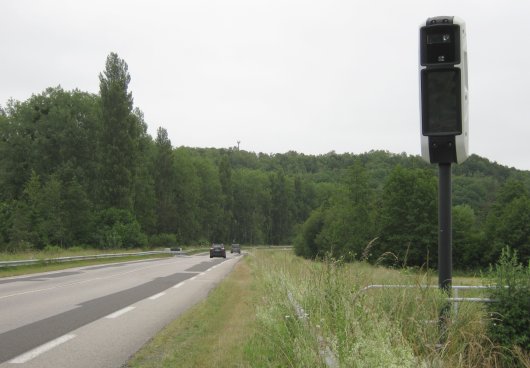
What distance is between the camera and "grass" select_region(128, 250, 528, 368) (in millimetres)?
4668

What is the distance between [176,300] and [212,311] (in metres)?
3.49

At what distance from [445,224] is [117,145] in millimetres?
67160

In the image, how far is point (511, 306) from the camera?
26.6 feet

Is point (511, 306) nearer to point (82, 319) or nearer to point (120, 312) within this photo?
point (82, 319)

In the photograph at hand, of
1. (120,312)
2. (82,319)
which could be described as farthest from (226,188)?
(82,319)

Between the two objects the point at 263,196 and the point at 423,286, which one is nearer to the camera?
the point at 423,286

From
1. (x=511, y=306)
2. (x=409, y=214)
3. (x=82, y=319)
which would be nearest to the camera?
(x=511, y=306)

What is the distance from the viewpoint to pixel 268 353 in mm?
7242

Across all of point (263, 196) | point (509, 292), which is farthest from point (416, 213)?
point (263, 196)

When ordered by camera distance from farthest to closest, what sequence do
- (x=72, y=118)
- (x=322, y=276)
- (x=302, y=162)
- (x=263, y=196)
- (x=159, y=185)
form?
(x=302, y=162) < (x=263, y=196) < (x=159, y=185) < (x=72, y=118) < (x=322, y=276)

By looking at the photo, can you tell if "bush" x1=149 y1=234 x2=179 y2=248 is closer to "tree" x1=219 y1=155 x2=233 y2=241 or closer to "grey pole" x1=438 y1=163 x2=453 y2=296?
"tree" x1=219 y1=155 x2=233 y2=241

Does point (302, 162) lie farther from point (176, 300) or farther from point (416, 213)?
point (176, 300)

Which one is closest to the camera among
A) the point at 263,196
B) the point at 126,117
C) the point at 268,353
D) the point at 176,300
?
the point at 268,353

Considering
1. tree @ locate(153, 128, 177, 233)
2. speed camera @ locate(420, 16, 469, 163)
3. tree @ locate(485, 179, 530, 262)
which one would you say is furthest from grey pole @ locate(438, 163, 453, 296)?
tree @ locate(153, 128, 177, 233)
